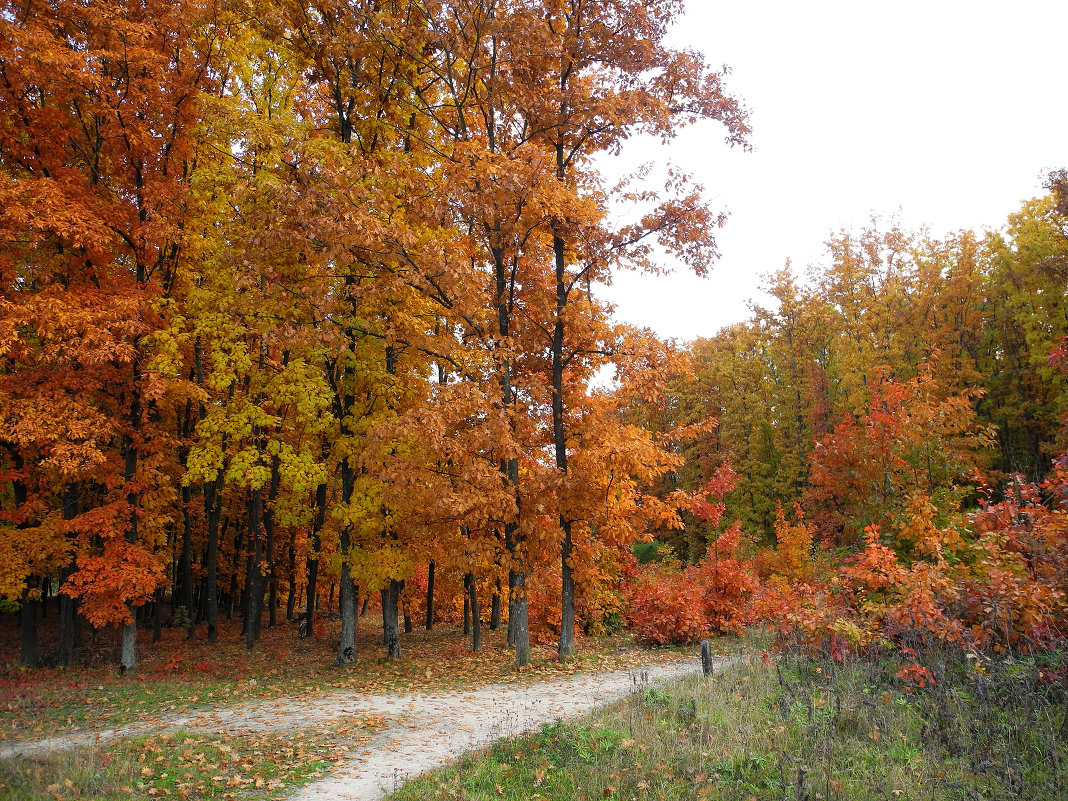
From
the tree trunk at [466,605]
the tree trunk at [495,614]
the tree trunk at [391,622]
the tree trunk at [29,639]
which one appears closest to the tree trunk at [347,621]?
the tree trunk at [391,622]

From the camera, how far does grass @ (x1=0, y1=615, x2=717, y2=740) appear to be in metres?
9.16

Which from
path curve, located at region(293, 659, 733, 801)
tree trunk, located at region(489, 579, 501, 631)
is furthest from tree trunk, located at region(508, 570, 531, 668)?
tree trunk, located at region(489, 579, 501, 631)

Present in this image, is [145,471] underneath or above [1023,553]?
above

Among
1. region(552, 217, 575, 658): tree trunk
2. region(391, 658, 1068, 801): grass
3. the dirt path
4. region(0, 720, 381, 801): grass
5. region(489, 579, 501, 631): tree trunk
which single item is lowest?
region(489, 579, 501, 631): tree trunk

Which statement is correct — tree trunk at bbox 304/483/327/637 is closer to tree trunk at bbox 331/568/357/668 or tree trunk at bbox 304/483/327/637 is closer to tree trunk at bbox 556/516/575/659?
tree trunk at bbox 331/568/357/668

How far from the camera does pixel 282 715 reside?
8633mm

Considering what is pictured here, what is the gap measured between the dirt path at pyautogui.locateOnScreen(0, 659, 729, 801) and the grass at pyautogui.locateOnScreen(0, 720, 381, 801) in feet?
1.18

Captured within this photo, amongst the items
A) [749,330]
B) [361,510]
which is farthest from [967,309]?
[361,510]

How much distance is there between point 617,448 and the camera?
11477mm

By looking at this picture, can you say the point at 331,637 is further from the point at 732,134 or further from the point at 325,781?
the point at 732,134

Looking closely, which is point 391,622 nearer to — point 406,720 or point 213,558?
point 406,720

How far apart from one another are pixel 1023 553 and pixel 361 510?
425 inches

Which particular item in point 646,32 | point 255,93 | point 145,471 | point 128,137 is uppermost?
point 255,93

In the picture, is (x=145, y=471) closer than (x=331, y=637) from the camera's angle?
Yes
